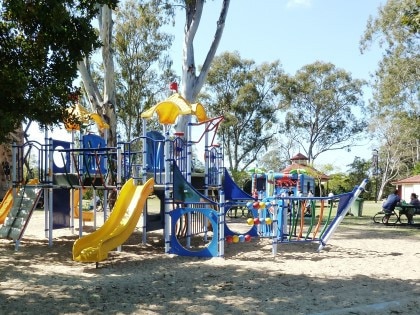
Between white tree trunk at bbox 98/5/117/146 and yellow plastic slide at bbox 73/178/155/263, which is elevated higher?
white tree trunk at bbox 98/5/117/146

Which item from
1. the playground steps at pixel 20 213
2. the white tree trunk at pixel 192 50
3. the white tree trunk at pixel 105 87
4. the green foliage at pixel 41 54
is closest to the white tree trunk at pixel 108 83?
the white tree trunk at pixel 105 87

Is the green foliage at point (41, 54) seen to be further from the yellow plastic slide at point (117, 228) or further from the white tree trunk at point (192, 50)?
the white tree trunk at point (192, 50)

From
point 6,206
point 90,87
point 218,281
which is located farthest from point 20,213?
point 90,87

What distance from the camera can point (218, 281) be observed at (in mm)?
6926

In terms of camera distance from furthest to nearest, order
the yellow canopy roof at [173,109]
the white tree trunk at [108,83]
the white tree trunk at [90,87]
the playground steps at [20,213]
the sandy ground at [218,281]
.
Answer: the white tree trunk at [108,83] < the white tree trunk at [90,87] < the yellow canopy roof at [173,109] < the playground steps at [20,213] < the sandy ground at [218,281]

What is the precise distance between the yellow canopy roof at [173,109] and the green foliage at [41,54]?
3.66m

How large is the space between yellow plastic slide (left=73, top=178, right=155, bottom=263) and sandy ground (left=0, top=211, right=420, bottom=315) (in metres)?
0.27

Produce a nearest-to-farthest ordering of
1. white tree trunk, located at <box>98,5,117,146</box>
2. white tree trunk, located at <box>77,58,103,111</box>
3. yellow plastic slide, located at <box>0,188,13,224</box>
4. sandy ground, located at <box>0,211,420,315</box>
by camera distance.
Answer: sandy ground, located at <box>0,211,420,315</box>, yellow plastic slide, located at <box>0,188,13,224</box>, white tree trunk, located at <box>77,58,103,111</box>, white tree trunk, located at <box>98,5,117,146</box>

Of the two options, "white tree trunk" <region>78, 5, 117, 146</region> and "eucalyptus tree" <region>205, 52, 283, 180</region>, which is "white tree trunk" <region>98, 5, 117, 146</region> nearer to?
"white tree trunk" <region>78, 5, 117, 146</region>

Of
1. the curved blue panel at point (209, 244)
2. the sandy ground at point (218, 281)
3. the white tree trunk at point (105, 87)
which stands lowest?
the sandy ground at point (218, 281)

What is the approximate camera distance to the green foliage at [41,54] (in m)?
6.56

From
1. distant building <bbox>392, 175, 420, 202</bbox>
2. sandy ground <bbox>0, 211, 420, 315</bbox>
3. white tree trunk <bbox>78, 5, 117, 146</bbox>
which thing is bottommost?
sandy ground <bbox>0, 211, 420, 315</bbox>

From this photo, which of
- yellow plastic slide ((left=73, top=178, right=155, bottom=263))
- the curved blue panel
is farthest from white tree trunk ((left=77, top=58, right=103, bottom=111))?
the curved blue panel

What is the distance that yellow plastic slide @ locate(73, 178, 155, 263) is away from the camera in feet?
25.7
